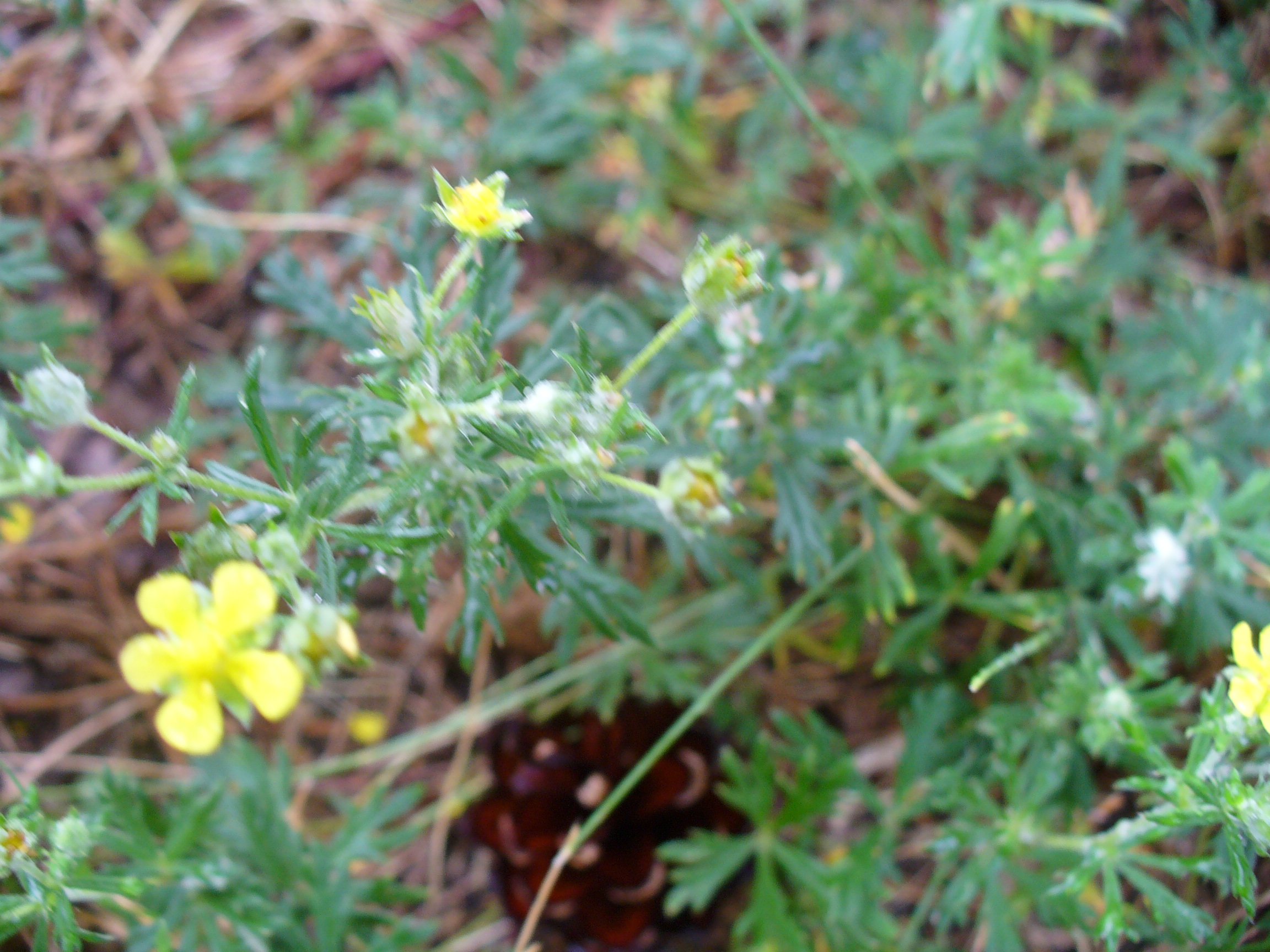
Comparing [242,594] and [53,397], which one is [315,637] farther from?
[53,397]

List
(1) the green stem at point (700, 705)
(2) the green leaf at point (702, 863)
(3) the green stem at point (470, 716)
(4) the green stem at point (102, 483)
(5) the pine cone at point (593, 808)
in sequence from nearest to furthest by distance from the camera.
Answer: (4) the green stem at point (102, 483) < (1) the green stem at point (700, 705) < (2) the green leaf at point (702, 863) < (5) the pine cone at point (593, 808) < (3) the green stem at point (470, 716)

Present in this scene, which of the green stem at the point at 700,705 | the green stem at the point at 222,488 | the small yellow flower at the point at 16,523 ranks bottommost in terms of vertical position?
the green stem at the point at 700,705

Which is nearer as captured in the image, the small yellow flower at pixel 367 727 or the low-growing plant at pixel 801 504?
the low-growing plant at pixel 801 504

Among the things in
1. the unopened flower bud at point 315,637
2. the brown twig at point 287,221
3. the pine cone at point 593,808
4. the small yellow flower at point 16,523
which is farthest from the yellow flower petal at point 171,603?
the brown twig at point 287,221

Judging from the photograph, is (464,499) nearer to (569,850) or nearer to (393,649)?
(569,850)

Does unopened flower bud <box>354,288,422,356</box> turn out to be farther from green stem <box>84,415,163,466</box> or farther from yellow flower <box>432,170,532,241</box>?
green stem <box>84,415,163,466</box>

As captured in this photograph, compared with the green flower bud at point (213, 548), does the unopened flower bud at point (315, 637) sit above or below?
below

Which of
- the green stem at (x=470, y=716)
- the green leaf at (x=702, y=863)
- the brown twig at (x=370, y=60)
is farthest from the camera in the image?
the brown twig at (x=370, y=60)

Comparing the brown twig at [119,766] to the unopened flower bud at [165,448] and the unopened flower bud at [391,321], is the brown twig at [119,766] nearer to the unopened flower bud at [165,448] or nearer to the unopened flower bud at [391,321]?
the unopened flower bud at [165,448]
